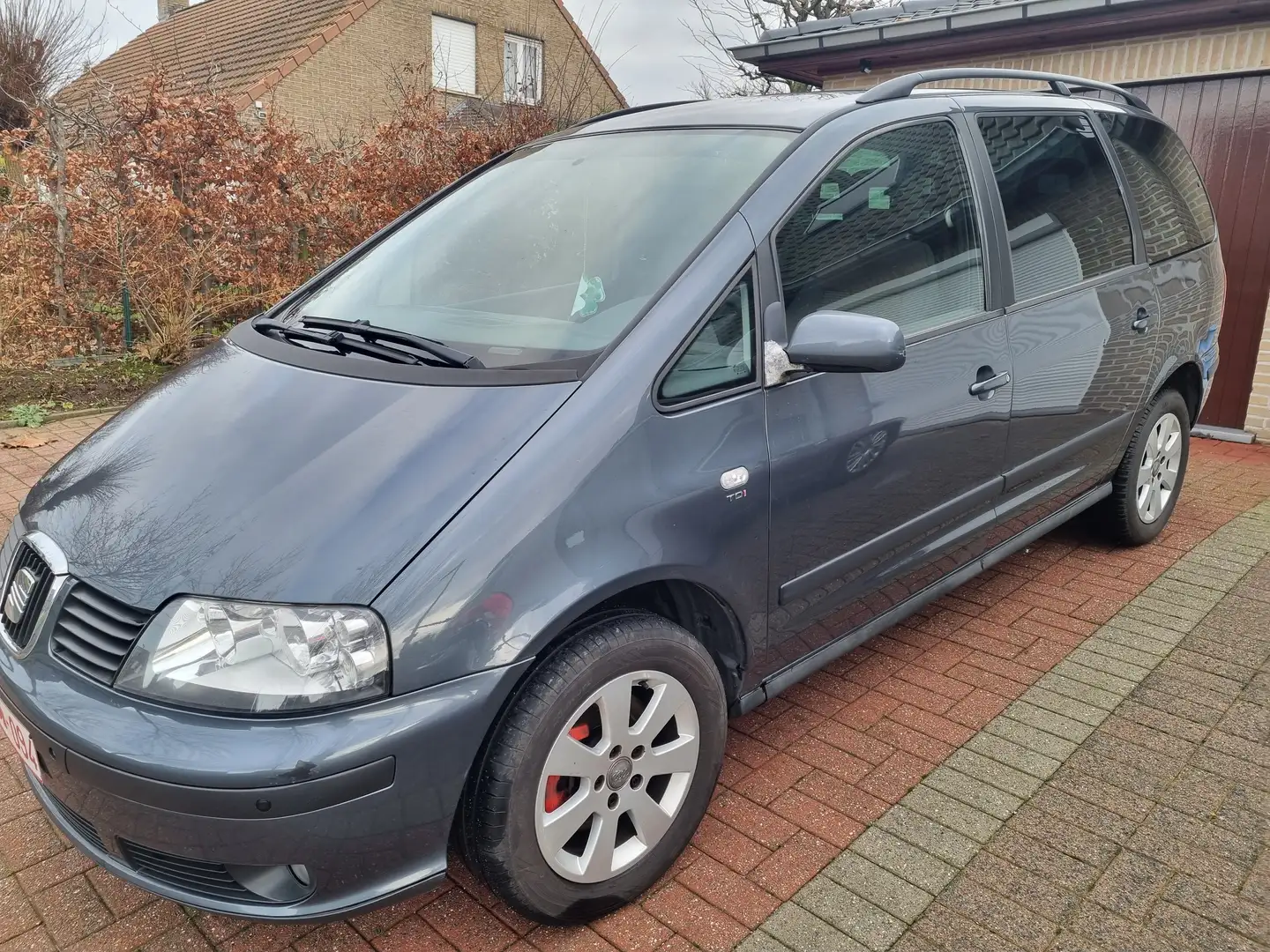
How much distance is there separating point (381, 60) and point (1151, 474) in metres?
18.5

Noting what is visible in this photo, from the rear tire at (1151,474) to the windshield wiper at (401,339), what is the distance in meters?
3.16

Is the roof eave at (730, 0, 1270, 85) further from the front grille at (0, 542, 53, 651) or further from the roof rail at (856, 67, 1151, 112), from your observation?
the front grille at (0, 542, 53, 651)

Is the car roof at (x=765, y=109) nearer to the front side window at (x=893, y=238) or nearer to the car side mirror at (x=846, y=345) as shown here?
the front side window at (x=893, y=238)

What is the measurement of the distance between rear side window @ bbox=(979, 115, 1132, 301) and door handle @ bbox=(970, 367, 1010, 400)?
0.32 meters

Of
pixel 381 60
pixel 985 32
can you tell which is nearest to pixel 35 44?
pixel 381 60

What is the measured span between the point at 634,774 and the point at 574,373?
3.05ft

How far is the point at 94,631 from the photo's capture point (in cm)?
192

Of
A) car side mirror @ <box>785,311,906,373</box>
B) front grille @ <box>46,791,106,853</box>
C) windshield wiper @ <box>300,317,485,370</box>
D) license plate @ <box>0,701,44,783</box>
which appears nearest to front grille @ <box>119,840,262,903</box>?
front grille @ <box>46,791,106,853</box>

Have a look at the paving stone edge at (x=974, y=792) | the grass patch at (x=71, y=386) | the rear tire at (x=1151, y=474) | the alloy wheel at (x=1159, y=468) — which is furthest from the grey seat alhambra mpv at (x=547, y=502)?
the grass patch at (x=71, y=386)

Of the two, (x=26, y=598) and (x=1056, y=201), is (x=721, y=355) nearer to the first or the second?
(x=26, y=598)

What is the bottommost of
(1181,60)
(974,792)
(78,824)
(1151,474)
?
A: (974,792)

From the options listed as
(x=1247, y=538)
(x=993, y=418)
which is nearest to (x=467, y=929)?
(x=993, y=418)

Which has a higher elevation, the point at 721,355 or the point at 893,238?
the point at 893,238

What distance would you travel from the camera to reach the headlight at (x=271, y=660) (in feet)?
5.74
